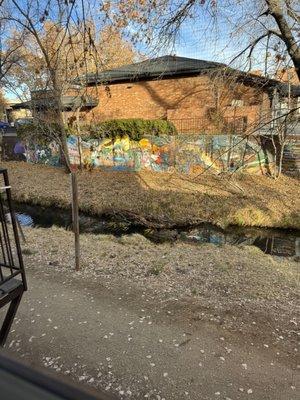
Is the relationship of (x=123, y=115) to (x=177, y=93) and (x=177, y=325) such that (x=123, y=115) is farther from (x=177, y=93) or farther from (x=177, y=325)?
(x=177, y=325)

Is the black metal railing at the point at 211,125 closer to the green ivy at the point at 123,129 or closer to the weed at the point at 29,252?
the green ivy at the point at 123,129

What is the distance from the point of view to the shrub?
18141mm

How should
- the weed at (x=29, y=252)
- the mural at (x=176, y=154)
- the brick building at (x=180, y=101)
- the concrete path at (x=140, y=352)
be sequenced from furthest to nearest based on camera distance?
1. the brick building at (x=180, y=101)
2. the mural at (x=176, y=154)
3. the weed at (x=29, y=252)
4. the concrete path at (x=140, y=352)

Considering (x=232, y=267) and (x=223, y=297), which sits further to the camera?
(x=232, y=267)

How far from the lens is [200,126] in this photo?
67.8ft

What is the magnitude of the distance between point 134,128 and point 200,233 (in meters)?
8.47

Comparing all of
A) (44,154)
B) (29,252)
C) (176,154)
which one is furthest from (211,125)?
(29,252)

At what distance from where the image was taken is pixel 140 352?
152 inches

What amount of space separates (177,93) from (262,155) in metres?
8.11

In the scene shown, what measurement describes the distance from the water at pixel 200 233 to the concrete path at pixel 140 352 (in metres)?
5.65

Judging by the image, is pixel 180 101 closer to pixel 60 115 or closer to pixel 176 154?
pixel 176 154

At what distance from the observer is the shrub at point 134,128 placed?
59.5ft

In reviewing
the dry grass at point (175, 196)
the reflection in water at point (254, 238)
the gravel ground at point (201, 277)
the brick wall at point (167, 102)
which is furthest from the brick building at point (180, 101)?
the gravel ground at point (201, 277)

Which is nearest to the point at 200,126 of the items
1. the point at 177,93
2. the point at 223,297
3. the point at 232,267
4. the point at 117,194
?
the point at 177,93
